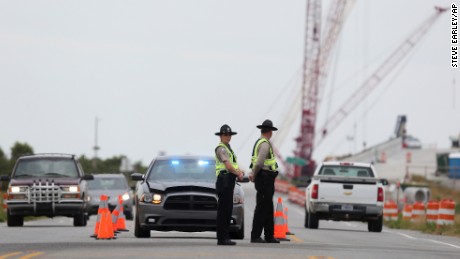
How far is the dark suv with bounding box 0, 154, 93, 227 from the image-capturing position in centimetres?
3384

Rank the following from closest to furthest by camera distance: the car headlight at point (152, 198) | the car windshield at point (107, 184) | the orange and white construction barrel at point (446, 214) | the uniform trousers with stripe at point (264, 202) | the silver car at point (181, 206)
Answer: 1. the uniform trousers with stripe at point (264, 202)
2. the silver car at point (181, 206)
3. the car headlight at point (152, 198)
4. the orange and white construction barrel at point (446, 214)
5. the car windshield at point (107, 184)

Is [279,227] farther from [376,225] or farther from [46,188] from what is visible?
[376,225]

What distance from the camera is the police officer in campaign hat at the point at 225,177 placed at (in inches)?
838

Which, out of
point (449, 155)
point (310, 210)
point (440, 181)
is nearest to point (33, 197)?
point (310, 210)

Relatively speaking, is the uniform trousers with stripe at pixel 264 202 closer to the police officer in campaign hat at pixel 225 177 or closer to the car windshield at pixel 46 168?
the police officer in campaign hat at pixel 225 177

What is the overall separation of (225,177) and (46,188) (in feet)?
43.7

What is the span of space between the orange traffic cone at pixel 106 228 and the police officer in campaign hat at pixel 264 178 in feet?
9.74

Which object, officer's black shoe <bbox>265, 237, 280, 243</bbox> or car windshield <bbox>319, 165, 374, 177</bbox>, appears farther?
car windshield <bbox>319, 165, 374, 177</bbox>

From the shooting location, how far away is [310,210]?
35750 mm

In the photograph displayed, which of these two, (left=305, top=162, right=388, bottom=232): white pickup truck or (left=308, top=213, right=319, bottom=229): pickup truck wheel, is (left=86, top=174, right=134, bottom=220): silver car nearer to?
(left=308, top=213, right=319, bottom=229): pickup truck wheel

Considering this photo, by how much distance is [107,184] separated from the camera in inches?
→ 1705

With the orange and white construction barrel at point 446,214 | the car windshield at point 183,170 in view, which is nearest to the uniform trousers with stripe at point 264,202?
the car windshield at point 183,170

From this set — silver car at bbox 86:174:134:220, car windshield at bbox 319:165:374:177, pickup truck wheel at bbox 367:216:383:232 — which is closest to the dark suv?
silver car at bbox 86:174:134:220

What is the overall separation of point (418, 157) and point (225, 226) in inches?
5723
